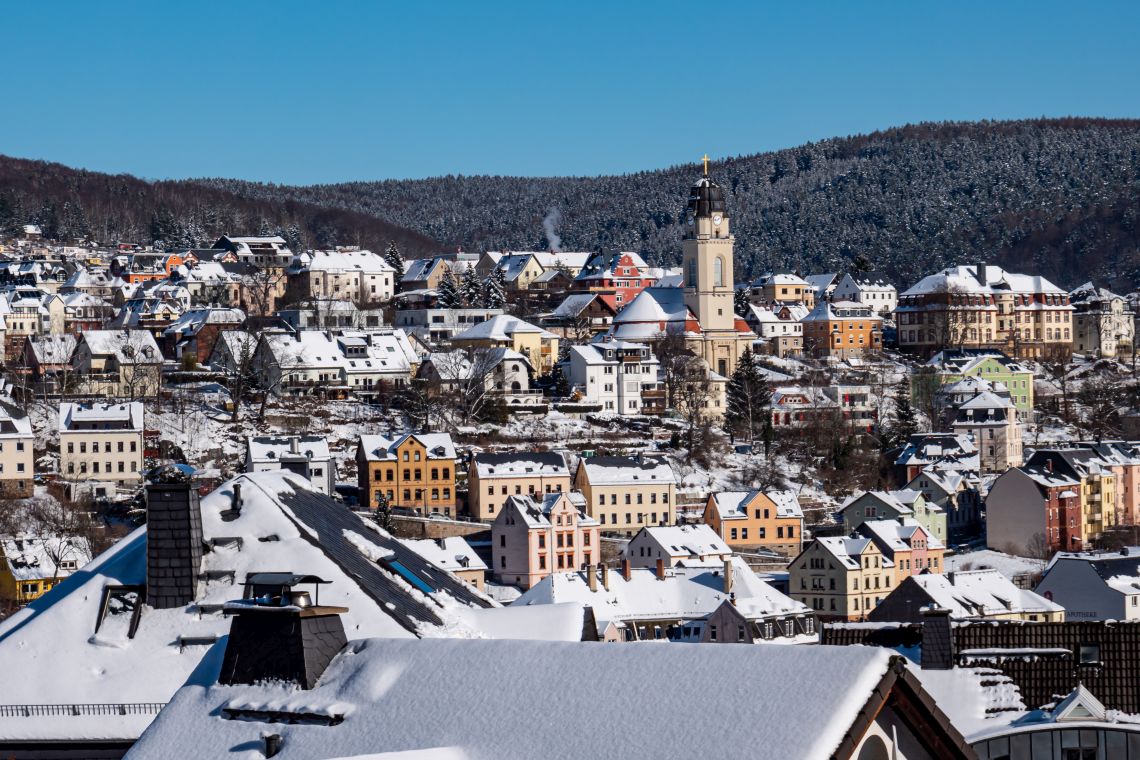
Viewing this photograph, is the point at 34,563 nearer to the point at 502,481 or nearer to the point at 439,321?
the point at 502,481

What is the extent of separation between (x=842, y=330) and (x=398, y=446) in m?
49.9

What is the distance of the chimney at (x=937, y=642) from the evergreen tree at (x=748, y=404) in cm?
7153

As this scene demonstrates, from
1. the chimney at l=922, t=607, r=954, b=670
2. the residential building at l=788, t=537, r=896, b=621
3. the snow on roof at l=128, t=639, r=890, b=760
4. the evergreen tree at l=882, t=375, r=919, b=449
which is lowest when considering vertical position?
the residential building at l=788, t=537, r=896, b=621

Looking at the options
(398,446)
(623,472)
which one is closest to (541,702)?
(398,446)

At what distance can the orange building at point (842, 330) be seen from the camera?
115688mm

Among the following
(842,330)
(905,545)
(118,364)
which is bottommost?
(905,545)

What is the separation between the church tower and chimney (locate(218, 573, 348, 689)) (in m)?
94.9

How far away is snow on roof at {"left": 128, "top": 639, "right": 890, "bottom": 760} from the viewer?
8250mm

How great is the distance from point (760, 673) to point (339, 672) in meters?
2.55

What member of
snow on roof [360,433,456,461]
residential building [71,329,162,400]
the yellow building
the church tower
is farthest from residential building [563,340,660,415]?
residential building [71,329,162,400]

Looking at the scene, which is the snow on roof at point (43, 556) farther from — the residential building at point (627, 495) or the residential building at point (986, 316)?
the residential building at point (986, 316)

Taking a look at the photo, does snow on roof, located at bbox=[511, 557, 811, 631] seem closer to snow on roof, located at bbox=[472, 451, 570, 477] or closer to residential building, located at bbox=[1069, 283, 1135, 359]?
snow on roof, located at bbox=[472, 451, 570, 477]

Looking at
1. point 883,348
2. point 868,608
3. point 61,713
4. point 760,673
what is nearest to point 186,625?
point 61,713

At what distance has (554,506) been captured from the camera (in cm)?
6825
